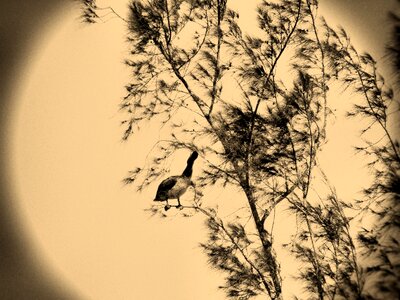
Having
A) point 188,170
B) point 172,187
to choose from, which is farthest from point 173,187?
point 188,170

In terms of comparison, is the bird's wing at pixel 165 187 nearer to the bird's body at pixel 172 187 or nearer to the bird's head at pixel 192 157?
the bird's body at pixel 172 187

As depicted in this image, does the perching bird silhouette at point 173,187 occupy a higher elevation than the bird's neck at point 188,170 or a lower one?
lower

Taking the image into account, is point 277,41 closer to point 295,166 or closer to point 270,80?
point 270,80

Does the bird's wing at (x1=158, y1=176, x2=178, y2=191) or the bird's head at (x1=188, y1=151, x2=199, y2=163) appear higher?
the bird's head at (x1=188, y1=151, x2=199, y2=163)

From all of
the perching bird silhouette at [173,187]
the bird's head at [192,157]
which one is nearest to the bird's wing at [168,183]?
the perching bird silhouette at [173,187]

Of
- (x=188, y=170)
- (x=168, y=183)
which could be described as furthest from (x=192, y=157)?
(x=168, y=183)

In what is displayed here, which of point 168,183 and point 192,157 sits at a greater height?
point 192,157

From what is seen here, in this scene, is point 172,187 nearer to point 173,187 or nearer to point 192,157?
point 173,187

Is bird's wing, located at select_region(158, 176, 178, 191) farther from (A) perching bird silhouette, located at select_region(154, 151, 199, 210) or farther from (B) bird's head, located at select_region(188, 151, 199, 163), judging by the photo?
(B) bird's head, located at select_region(188, 151, 199, 163)

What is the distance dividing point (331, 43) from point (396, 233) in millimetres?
914

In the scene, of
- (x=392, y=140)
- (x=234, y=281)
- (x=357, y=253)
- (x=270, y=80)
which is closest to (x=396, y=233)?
(x=357, y=253)

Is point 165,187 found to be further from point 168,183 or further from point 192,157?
point 192,157

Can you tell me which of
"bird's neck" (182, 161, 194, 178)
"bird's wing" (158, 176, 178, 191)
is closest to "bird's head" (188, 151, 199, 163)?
"bird's neck" (182, 161, 194, 178)

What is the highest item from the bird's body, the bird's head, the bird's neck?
the bird's head
